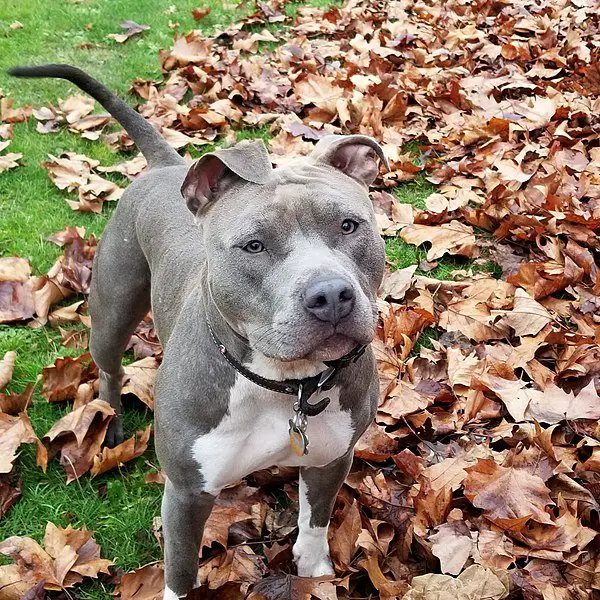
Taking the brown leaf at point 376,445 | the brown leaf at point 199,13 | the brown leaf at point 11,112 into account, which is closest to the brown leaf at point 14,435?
the brown leaf at point 376,445

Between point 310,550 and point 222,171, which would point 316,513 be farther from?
point 222,171

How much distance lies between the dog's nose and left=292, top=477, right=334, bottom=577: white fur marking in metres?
1.16

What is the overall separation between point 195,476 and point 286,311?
738 mm

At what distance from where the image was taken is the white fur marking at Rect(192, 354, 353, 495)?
2.33 metres

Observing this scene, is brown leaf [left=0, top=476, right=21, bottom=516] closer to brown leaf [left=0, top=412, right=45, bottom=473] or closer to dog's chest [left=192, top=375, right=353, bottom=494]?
brown leaf [left=0, top=412, right=45, bottom=473]

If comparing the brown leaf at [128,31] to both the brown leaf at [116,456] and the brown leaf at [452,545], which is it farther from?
the brown leaf at [452,545]

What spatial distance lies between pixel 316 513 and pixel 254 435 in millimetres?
626

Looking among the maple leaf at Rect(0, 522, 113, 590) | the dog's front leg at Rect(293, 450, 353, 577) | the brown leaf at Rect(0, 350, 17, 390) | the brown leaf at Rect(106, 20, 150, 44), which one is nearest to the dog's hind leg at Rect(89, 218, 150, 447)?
the brown leaf at Rect(0, 350, 17, 390)

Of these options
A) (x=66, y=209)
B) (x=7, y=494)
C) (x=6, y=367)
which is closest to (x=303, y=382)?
(x=7, y=494)

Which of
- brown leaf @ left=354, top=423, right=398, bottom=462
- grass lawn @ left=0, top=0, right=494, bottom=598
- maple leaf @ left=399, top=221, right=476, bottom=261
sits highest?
maple leaf @ left=399, top=221, right=476, bottom=261

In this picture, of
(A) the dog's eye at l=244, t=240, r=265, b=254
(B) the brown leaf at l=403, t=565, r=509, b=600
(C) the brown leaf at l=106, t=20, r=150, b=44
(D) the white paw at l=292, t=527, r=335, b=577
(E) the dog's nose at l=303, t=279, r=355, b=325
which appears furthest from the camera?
(C) the brown leaf at l=106, t=20, r=150, b=44

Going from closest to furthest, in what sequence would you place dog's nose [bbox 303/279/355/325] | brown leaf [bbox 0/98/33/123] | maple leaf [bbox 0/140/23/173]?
dog's nose [bbox 303/279/355/325] < maple leaf [bbox 0/140/23/173] < brown leaf [bbox 0/98/33/123]

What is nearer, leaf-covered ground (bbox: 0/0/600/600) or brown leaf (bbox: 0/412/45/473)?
leaf-covered ground (bbox: 0/0/600/600)

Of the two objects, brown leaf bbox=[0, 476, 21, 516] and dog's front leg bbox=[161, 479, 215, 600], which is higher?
dog's front leg bbox=[161, 479, 215, 600]
